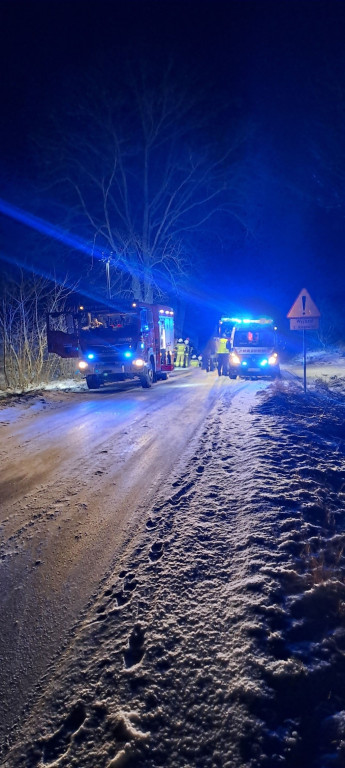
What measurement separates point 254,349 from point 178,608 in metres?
16.4

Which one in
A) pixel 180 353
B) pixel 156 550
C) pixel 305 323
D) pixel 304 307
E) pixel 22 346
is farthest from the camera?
pixel 180 353

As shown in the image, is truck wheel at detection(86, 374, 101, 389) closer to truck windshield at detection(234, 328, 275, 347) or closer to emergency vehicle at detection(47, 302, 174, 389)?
emergency vehicle at detection(47, 302, 174, 389)

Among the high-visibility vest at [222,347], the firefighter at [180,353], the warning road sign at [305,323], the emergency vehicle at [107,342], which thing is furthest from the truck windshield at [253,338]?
the firefighter at [180,353]

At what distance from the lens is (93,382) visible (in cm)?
1739

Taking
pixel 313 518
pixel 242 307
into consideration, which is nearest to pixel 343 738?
pixel 313 518

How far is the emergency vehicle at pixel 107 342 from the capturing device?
1662 cm

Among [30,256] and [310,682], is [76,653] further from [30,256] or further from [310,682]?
[30,256]

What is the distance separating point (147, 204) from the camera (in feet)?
110

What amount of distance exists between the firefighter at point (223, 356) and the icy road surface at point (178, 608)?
14.3 meters

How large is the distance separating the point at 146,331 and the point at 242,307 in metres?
44.6

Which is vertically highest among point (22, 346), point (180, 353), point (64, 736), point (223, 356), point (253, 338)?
point (253, 338)

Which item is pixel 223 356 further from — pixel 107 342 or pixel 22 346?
pixel 22 346

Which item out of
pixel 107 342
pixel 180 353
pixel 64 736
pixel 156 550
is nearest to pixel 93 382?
pixel 107 342

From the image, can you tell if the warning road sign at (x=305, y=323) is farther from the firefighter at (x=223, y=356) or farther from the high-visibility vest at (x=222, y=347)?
the high-visibility vest at (x=222, y=347)
